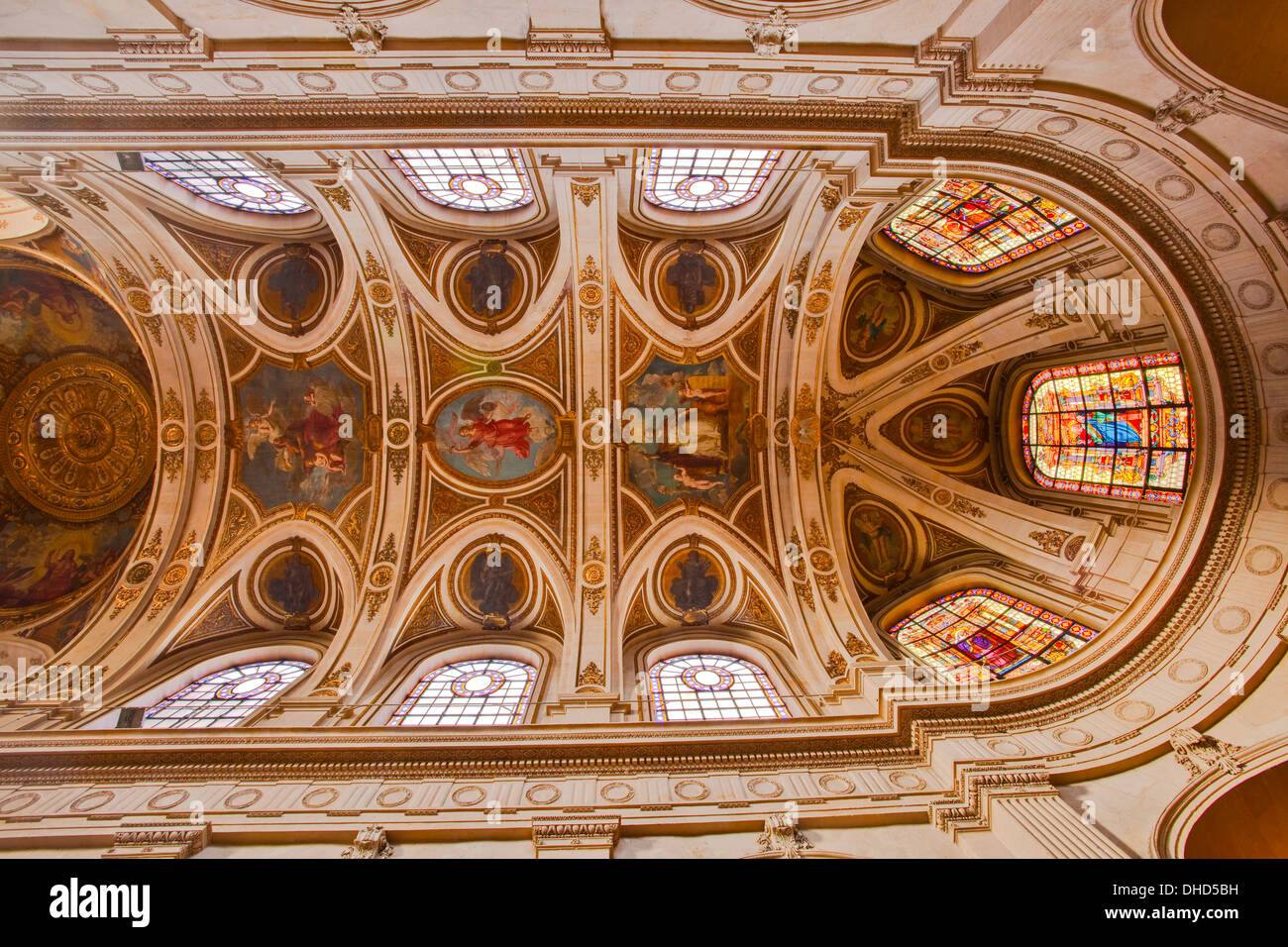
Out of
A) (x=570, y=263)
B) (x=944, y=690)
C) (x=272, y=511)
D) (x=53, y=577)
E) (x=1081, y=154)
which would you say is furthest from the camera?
(x=272, y=511)

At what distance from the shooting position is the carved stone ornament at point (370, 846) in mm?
7039

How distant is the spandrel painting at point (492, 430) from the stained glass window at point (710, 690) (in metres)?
6.32

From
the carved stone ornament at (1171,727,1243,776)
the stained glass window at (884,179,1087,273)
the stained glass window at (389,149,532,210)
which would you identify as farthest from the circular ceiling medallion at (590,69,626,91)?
the carved stone ornament at (1171,727,1243,776)

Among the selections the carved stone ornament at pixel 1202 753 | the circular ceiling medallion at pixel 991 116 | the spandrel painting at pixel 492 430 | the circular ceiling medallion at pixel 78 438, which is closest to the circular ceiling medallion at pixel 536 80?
the circular ceiling medallion at pixel 991 116

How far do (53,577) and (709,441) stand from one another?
606 inches

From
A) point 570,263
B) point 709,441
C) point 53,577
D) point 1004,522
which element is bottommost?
point 53,577

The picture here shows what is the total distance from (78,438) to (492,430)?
9347 millimetres

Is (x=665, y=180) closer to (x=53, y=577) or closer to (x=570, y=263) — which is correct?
(x=570, y=263)

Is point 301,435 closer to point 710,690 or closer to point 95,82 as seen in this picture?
point 95,82

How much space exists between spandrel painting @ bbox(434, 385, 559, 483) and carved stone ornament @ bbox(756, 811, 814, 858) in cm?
1002

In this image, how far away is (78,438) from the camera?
13195 mm

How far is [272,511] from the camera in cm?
1437

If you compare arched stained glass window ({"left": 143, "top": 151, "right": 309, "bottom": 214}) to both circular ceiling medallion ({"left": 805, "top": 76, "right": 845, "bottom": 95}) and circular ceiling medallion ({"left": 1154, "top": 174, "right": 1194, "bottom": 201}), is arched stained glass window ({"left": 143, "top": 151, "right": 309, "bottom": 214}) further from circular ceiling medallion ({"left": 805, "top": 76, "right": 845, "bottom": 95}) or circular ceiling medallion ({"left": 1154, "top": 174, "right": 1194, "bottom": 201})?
circular ceiling medallion ({"left": 1154, "top": 174, "right": 1194, "bottom": 201})

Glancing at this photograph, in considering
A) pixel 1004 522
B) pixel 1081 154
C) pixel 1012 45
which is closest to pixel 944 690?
pixel 1004 522
